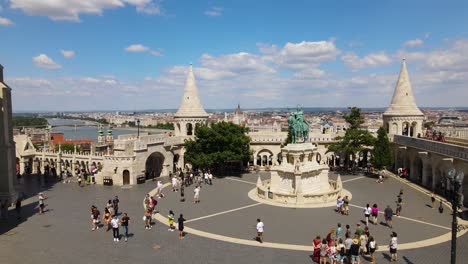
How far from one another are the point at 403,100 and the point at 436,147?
10.7m

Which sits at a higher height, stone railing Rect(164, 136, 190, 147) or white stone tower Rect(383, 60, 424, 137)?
white stone tower Rect(383, 60, 424, 137)

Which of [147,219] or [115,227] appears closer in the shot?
[115,227]

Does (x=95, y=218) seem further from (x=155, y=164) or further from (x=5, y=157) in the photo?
(x=155, y=164)

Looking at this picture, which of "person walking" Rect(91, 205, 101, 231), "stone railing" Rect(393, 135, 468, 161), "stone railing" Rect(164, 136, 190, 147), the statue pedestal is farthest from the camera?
"stone railing" Rect(164, 136, 190, 147)

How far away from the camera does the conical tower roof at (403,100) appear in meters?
33.7

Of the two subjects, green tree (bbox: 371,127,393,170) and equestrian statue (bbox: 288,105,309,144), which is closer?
equestrian statue (bbox: 288,105,309,144)

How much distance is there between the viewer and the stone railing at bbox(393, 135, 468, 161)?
21.0 m

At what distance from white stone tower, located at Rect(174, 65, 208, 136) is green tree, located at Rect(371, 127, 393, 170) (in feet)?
53.8

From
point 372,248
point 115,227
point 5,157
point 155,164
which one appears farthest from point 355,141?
point 5,157

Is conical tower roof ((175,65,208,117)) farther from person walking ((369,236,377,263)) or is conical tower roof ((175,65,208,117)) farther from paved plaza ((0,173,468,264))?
person walking ((369,236,377,263))

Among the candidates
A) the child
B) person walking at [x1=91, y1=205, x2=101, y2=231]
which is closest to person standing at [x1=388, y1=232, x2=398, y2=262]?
the child

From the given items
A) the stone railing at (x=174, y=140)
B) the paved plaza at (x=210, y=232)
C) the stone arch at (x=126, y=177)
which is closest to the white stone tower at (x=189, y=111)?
the stone railing at (x=174, y=140)

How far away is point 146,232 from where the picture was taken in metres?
15.7

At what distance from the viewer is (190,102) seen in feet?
114
